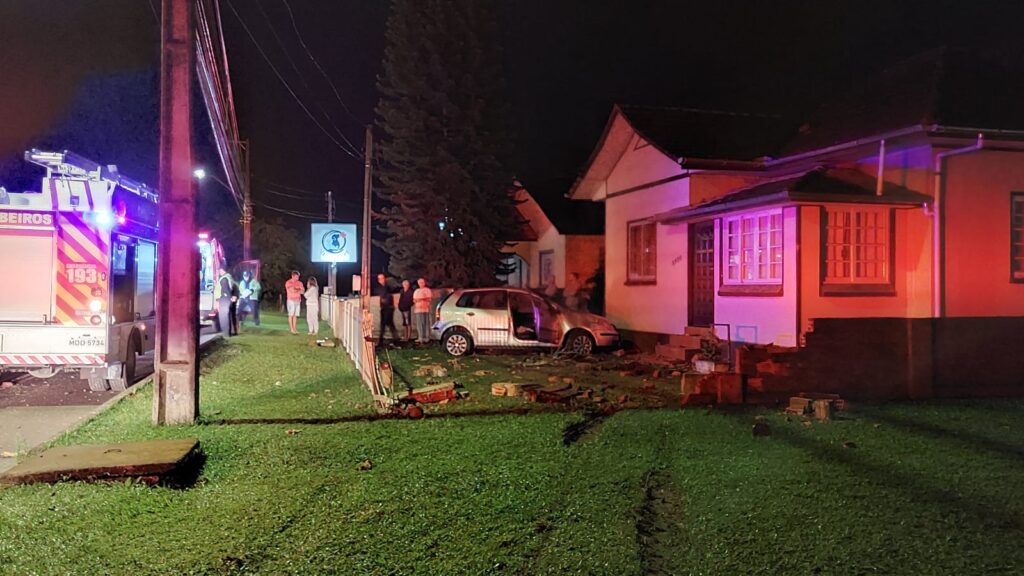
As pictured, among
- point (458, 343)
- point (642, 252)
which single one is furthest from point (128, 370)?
point (642, 252)

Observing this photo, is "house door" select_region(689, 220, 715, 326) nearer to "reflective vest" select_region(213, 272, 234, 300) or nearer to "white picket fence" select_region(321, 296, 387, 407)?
"white picket fence" select_region(321, 296, 387, 407)

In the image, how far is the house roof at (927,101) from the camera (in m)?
12.2

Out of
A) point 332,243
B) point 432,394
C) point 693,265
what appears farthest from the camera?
point 332,243

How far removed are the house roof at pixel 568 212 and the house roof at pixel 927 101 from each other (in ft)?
43.2

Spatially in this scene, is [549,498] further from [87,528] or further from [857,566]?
[87,528]

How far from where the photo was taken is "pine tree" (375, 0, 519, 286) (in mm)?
27266

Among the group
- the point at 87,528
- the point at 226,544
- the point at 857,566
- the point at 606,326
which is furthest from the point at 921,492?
the point at 606,326

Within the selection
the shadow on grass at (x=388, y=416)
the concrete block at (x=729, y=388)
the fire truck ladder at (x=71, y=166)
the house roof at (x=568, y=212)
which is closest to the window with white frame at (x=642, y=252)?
the concrete block at (x=729, y=388)

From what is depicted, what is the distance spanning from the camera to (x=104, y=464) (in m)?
6.66

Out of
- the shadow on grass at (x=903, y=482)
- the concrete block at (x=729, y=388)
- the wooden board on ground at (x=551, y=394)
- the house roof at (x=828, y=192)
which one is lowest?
the shadow on grass at (x=903, y=482)

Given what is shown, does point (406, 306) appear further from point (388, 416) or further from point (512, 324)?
point (388, 416)

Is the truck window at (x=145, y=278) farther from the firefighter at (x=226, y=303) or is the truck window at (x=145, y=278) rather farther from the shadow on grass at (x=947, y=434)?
the shadow on grass at (x=947, y=434)

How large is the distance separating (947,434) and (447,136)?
68.3 ft

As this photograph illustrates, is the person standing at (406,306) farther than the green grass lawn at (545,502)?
Yes
